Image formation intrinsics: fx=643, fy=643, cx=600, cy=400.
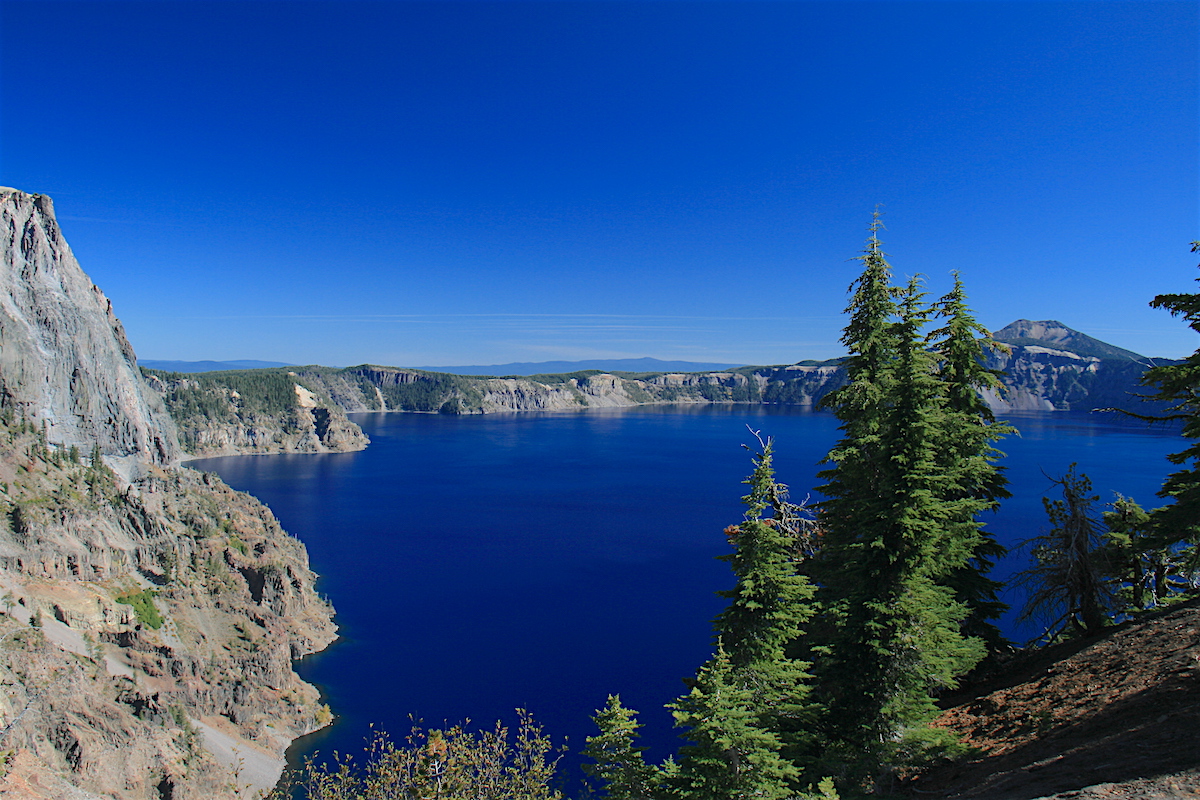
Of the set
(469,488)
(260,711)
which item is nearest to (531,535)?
(469,488)

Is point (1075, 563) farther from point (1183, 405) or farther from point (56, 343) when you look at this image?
point (56, 343)

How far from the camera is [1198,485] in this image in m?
15.2

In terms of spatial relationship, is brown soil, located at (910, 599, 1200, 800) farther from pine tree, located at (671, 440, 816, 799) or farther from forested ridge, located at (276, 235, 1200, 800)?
pine tree, located at (671, 440, 816, 799)

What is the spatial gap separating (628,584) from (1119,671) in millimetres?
62285

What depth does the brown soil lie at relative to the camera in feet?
37.4

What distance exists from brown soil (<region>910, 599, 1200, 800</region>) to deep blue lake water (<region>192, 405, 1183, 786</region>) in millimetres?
9379

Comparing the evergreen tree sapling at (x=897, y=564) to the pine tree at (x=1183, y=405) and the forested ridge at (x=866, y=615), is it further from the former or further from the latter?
the pine tree at (x=1183, y=405)

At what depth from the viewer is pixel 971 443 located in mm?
20891

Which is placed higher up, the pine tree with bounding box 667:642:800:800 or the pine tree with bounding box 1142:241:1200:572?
the pine tree with bounding box 1142:241:1200:572

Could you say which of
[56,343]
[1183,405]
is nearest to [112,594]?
[56,343]

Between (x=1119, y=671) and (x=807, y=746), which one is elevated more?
(x=1119, y=671)

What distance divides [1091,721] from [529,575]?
70859 millimetres

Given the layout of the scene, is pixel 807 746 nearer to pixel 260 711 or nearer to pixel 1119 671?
pixel 1119 671

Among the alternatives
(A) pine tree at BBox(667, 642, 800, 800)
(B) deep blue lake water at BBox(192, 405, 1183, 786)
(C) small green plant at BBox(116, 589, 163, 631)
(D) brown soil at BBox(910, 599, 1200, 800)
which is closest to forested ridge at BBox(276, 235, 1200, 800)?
(A) pine tree at BBox(667, 642, 800, 800)
